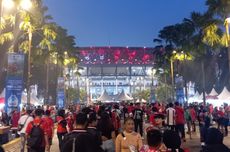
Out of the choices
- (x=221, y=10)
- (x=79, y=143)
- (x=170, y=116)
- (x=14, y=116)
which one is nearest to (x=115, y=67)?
(x=221, y=10)

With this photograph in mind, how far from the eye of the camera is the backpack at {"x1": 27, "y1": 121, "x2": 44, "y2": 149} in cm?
867

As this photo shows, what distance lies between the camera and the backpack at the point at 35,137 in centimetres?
867

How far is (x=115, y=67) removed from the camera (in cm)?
18262

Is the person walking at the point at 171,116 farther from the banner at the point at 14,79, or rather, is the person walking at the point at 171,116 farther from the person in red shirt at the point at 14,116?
the person in red shirt at the point at 14,116

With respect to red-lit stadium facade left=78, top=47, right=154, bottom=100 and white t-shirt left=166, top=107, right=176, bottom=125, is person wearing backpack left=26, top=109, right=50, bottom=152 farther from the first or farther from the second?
red-lit stadium facade left=78, top=47, right=154, bottom=100

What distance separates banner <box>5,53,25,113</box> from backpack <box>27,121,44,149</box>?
959 cm

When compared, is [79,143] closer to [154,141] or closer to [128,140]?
[154,141]

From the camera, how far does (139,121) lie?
63.2 feet

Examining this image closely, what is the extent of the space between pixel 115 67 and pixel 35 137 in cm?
17403

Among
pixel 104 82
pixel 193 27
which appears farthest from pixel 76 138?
pixel 104 82

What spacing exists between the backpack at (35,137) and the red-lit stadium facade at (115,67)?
541ft

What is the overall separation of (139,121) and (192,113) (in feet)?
10.8

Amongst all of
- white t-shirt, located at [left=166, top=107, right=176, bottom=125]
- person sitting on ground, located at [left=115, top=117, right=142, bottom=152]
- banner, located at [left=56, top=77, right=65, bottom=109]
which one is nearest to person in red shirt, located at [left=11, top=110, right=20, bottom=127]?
white t-shirt, located at [left=166, top=107, right=176, bottom=125]

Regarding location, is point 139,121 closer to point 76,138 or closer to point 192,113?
point 192,113
